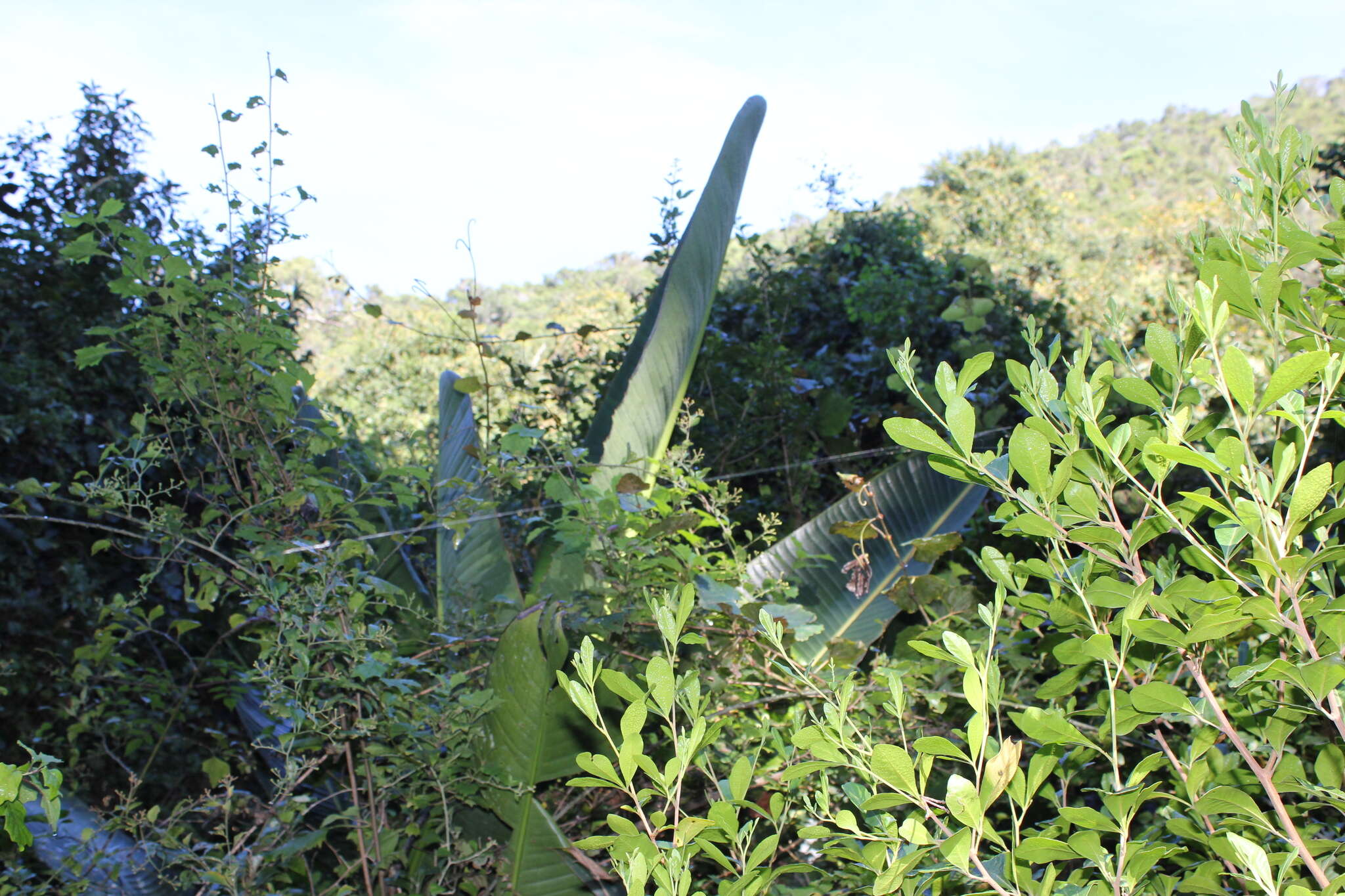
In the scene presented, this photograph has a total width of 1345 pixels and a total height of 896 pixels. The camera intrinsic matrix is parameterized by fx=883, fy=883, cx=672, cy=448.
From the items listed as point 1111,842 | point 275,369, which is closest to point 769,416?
point 275,369

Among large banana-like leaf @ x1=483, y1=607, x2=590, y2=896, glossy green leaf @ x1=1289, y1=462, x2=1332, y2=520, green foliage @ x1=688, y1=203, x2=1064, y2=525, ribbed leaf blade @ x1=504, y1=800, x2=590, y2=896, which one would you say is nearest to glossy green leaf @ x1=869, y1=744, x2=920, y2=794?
glossy green leaf @ x1=1289, y1=462, x2=1332, y2=520

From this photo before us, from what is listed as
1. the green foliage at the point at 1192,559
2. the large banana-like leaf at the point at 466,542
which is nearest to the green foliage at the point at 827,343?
the large banana-like leaf at the point at 466,542

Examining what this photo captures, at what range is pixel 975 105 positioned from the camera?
10.1m

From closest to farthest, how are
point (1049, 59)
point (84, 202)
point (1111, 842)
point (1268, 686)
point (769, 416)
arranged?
point (1268, 686) < point (1111, 842) < point (84, 202) < point (769, 416) < point (1049, 59)

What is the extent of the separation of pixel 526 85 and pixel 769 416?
117 inches

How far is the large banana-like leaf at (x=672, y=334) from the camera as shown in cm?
220

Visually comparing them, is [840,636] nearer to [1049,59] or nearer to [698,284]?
[698,284]

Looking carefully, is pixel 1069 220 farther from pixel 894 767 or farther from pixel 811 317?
pixel 894 767

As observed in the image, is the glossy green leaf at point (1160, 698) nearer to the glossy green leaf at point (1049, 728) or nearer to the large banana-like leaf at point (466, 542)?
the glossy green leaf at point (1049, 728)

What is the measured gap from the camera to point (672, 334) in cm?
223

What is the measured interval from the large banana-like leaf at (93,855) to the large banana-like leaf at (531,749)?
2.30 ft

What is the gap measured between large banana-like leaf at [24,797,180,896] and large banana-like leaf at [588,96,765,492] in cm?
127

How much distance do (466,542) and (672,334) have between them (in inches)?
32.0

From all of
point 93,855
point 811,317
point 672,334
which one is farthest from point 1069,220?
point 93,855
